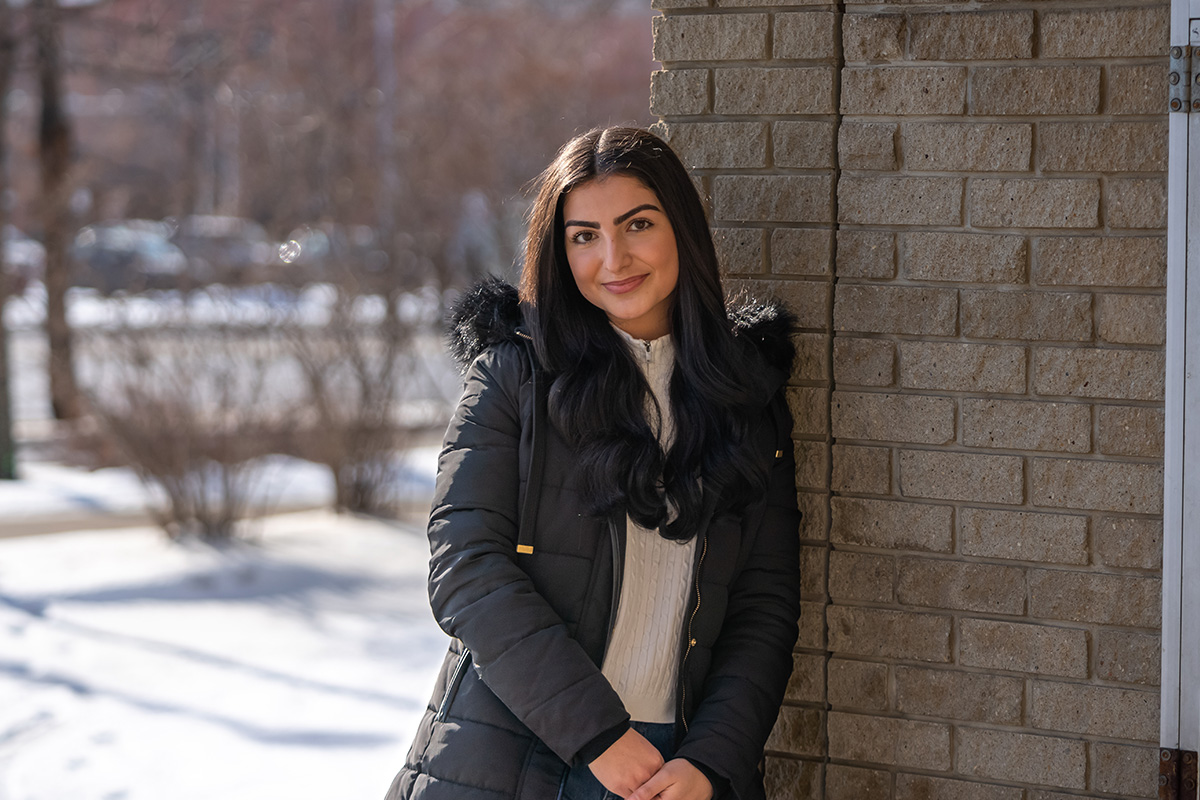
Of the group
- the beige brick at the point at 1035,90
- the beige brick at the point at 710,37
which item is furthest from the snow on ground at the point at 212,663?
the beige brick at the point at 1035,90

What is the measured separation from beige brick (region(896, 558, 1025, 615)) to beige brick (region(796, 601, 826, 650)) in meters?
0.17

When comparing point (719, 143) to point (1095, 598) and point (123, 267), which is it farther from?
point (123, 267)

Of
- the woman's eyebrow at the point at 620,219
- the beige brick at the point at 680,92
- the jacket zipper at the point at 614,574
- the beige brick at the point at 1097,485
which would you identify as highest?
the beige brick at the point at 680,92

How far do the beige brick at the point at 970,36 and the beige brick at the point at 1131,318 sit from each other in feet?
1.69

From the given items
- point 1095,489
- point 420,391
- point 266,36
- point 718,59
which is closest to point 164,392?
point 420,391

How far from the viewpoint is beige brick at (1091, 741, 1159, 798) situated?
2.36m

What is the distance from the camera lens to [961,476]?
2.44 metres

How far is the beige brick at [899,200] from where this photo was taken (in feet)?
7.88

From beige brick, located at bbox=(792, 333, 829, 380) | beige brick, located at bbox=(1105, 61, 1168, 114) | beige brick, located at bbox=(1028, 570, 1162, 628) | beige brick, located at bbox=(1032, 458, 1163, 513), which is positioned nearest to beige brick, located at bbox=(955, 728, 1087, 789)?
beige brick, located at bbox=(1028, 570, 1162, 628)

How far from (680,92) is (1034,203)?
776 mm

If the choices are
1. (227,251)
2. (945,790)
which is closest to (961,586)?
(945,790)

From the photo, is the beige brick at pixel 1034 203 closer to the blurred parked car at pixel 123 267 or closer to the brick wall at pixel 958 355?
the brick wall at pixel 958 355

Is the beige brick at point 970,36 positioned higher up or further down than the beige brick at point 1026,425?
higher up

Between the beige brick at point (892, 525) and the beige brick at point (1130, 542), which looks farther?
the beige brick at point (892, 525)
